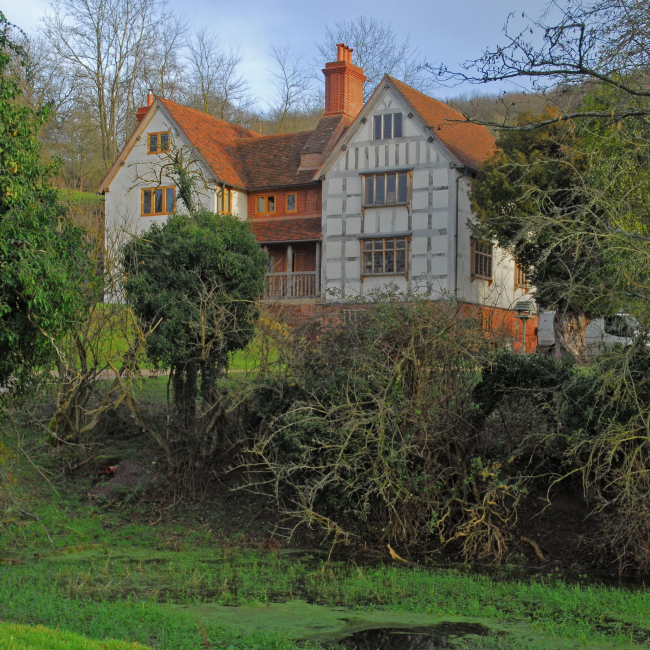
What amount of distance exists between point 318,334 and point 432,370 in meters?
2.17

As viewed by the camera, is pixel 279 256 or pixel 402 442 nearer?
pixel 402 442

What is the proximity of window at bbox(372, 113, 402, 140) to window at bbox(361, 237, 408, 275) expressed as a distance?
356cm

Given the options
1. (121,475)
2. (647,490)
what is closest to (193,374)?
(121,475)

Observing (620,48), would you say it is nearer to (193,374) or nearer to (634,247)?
(634,247)

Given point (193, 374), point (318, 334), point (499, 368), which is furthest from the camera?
point (193, 374)

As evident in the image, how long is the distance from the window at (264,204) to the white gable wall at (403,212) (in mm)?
2945

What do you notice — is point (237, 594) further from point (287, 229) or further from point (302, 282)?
point (287, 229)

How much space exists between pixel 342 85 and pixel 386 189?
638cm

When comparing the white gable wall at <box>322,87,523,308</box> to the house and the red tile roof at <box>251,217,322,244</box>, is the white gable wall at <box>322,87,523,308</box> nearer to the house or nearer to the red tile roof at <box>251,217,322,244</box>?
the house

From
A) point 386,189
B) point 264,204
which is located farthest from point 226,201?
point 386,189

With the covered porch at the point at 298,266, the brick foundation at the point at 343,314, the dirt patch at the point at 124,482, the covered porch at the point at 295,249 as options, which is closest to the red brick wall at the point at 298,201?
the covered porch at the point at 295,249

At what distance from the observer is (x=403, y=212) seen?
2761 centimetres

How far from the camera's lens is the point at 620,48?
10094 mm

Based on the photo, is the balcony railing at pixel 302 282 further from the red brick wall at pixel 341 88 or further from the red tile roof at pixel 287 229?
the red brick wall at pixel 341 88
